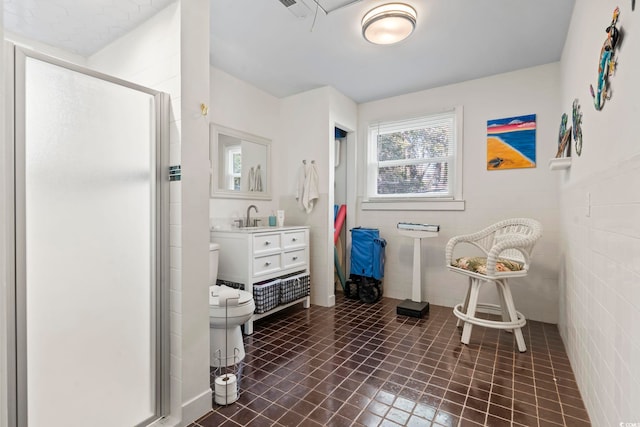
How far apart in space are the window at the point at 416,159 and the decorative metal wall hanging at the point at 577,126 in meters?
1.29

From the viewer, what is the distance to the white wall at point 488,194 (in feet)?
9.52

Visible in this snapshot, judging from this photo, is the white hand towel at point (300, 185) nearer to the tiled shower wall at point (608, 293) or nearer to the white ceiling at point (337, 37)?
the white ceiling at point (337, 37)

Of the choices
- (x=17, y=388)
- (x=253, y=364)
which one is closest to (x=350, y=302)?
(x=253, y=364)

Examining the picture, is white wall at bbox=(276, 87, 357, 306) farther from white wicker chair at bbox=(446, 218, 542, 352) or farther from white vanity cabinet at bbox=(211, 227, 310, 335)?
white wicker chair at bbox=(446, 218, 542, 352)

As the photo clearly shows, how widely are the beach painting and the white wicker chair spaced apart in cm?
70

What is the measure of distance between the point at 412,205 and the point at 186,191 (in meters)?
2.66

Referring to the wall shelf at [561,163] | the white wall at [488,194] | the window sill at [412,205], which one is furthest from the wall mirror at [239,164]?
the wall shelf at [561,163]

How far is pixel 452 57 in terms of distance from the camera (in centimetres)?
279

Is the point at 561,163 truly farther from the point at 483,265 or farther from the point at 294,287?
the point at 294,287

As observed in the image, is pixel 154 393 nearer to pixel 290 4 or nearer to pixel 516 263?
pixel 290 4

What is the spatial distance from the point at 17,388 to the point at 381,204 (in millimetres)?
3319

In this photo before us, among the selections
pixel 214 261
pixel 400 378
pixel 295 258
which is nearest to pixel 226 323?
pixel 214 261

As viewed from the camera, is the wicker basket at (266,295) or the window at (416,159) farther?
the window at (416,159)

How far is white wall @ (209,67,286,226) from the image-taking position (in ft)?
9.92
